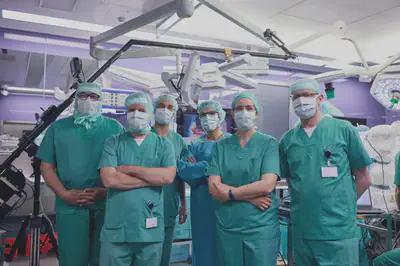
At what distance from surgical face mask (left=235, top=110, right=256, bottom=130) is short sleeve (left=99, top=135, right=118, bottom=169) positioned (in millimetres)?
747

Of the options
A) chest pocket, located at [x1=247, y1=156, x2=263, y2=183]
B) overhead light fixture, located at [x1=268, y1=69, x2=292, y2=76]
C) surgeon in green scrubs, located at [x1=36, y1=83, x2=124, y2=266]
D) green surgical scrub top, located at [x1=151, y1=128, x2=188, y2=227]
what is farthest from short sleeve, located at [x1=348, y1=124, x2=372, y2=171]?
overhead light fixture, located at [x1=268, y1=69, x2=292, y2=76]

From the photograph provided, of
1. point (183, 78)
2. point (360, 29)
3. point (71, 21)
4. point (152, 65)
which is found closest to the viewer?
point (183, 78)

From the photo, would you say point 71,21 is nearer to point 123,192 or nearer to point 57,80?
point 57,80

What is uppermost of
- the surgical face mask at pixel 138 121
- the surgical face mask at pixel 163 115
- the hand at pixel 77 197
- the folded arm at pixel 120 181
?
the surgical face mask at pixel 163 115

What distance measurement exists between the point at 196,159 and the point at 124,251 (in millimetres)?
906

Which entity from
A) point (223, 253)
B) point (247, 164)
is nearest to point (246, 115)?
point (247, 164)

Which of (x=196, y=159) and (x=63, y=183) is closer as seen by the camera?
(x=63, y=183)

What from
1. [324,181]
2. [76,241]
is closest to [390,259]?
[324,181]

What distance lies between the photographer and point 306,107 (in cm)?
207

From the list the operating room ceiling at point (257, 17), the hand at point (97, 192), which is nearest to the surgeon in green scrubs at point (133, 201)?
the hand at point (97, 192)

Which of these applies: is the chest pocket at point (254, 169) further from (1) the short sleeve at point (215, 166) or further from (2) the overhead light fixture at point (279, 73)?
(2) the overhead light fixture at point (279, 73)

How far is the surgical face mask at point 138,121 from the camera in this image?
2.04 m

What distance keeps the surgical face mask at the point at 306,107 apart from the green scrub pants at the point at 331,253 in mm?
725

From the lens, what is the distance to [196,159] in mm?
2566
